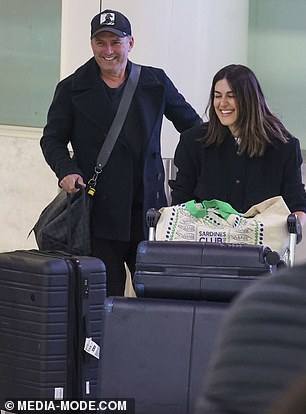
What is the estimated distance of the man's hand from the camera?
4691 mm

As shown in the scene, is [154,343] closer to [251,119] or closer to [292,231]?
[292,231]

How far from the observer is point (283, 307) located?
3.66ft

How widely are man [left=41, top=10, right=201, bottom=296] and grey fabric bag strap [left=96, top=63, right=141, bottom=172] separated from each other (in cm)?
3

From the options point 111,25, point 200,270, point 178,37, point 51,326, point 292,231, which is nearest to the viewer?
point 200,270

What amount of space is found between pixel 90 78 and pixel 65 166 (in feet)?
1.42

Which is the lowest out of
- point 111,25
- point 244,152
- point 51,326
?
point 51,326

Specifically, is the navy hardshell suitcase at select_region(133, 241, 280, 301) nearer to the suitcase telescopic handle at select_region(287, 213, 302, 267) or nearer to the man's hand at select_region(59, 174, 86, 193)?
the suitcase telescopic handle at select_region(287, 213, 302, 267)

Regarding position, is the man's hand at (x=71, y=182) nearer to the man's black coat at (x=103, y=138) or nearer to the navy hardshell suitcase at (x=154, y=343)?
the man's black coat at (x=103, y=138)

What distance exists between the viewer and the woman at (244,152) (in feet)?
14.4

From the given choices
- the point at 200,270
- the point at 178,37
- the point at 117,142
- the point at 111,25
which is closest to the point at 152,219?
the point at 200,270

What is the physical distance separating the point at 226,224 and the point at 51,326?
0.78 metres

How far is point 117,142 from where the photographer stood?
483cm

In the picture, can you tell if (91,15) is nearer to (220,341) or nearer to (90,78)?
(90,78)

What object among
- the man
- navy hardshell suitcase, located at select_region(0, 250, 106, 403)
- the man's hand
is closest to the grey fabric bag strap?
the man
